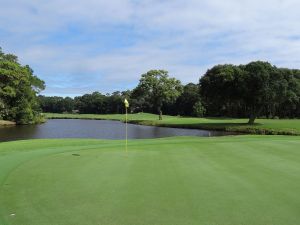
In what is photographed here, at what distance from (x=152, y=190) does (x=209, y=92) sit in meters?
53.1

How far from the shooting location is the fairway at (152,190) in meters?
6.91

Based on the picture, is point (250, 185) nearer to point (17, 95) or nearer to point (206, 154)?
point (206, 154)

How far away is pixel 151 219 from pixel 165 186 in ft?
7.40

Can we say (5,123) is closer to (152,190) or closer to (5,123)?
(5,123)

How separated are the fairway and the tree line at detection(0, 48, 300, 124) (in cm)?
4379

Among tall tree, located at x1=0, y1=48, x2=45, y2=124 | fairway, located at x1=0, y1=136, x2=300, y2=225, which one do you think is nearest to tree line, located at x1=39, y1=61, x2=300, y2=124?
tall tree, located at x1=0, y1=48, x2=45, y2=124

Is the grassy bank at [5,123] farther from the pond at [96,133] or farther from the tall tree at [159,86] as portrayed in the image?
the tall tree at [159,86]

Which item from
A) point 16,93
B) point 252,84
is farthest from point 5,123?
point 252,84

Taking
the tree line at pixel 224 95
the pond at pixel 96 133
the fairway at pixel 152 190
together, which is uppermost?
the tree line at pixel 224 95

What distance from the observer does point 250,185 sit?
9031 millimetres

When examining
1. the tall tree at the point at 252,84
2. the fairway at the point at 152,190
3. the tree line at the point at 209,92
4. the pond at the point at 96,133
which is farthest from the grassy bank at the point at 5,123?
the fairway at the point at 152,190

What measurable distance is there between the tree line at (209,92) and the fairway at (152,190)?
1724 inches

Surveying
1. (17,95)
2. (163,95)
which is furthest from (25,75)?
(163,95)

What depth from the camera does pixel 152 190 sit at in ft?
28.4
